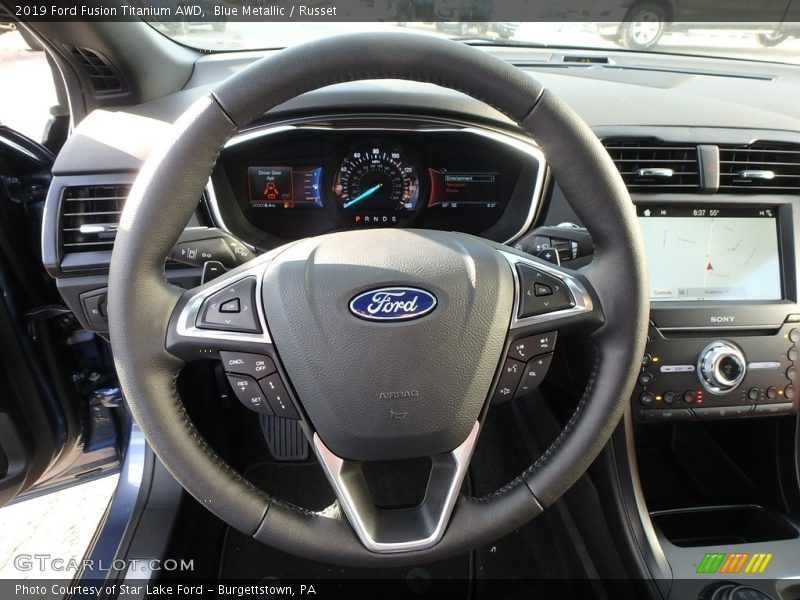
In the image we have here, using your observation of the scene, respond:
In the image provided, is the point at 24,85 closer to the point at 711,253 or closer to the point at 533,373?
the point at 533,373

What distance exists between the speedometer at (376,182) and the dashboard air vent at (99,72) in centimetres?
Result: 66

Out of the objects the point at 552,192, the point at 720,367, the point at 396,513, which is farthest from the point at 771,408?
the point at 396,513

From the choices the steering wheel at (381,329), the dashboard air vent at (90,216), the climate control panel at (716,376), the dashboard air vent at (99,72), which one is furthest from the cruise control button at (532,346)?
the dashboard air vent at (99,72)

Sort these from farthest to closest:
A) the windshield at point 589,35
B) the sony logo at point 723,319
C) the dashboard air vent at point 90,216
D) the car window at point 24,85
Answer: the windshield at point 589,35 < the car window at point 24,85 < the sony logo at point 723,319 < the dashboard air vent at point 90,216

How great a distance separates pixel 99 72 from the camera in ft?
5.24

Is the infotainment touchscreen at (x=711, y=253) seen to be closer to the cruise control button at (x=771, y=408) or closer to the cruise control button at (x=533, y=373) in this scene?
the cruise control button at (x=771, y=408)

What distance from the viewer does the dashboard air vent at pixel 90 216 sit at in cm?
137

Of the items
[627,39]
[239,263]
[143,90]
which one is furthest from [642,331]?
[627,39]

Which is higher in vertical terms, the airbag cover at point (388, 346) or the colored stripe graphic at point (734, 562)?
the airbag cover at point (388, 346)

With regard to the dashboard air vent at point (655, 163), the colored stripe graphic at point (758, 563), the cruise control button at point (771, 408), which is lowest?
the colored stripe graphic at point (758, 563)

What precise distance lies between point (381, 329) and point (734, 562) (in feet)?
3.62

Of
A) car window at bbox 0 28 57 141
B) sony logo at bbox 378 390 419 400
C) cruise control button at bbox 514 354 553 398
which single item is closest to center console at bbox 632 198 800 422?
cruise control button at bbox 514 354 553 398

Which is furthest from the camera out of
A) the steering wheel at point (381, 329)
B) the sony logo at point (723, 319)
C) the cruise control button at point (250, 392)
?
the sony logo at point (723, 319)

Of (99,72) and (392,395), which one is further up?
(99,72)
